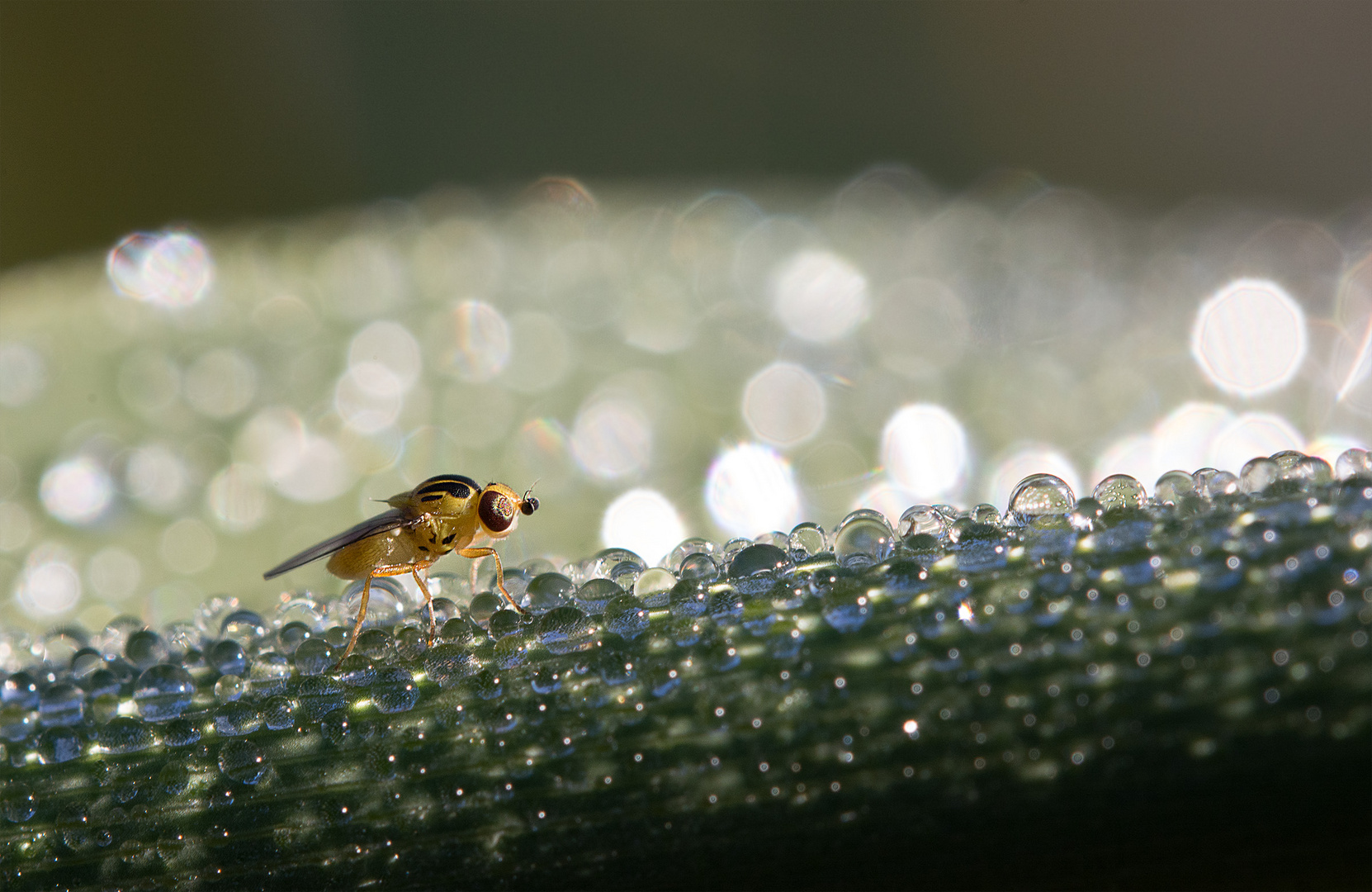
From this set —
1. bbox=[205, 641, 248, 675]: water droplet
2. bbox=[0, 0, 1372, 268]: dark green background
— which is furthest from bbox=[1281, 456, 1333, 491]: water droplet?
bbox=[0, 0, 1372, 268]: dark green background

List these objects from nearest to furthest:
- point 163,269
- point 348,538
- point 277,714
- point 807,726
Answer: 1. point 807,726
2. point 277,714
3. point 348,538
4. point 163,269

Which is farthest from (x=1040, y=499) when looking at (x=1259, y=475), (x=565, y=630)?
(x=565, y=630)

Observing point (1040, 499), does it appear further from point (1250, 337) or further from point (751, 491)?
point (1250, 337)

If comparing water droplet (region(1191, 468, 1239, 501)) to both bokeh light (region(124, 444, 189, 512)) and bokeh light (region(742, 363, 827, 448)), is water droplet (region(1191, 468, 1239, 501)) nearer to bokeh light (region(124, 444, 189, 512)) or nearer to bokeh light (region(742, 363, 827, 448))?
bokeh light (region(742, 363, 827, 448))

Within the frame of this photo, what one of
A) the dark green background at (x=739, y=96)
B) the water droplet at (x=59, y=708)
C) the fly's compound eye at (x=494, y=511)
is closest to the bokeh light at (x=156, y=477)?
the fly's compound eye at (x=494, y=511)

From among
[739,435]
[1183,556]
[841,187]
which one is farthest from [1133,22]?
[1183,556]

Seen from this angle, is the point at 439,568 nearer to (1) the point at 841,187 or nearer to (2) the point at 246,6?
(1) the point at 841,187

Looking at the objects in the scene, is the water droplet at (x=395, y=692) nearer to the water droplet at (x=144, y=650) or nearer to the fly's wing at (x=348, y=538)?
the water droplet at (x=144, y=650)

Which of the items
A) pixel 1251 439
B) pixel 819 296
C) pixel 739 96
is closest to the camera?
pixel 1251 439
